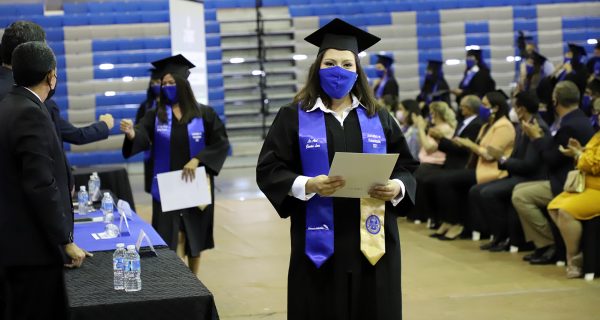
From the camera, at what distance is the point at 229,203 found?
11227 millimetres

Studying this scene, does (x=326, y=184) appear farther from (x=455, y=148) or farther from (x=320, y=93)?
(x=455, y=148)

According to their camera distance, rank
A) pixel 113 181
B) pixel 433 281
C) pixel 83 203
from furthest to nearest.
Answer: pixel 113 181 → pixel 433 281 → pixel 83 203

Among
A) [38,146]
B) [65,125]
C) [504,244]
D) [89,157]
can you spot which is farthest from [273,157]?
[89,157]

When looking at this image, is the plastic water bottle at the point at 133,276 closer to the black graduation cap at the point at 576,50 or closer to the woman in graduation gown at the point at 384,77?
the black graduation cap at the point at 576,50

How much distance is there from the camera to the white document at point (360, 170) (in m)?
3.07

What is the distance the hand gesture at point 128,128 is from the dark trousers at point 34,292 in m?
2.24

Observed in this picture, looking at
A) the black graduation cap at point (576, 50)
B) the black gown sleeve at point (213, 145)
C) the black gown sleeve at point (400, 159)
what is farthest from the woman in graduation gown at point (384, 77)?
the black gown sleeve at point (400, 159)

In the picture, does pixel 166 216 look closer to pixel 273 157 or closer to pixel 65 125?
pixel 65 125

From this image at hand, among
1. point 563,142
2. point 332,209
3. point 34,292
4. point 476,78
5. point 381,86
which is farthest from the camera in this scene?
point 381,86

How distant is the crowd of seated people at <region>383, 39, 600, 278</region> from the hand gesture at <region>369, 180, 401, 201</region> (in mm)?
3572

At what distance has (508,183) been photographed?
25.8ft

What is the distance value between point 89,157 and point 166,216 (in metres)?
9.94

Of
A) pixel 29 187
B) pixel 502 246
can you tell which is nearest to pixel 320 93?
pixel 29 187

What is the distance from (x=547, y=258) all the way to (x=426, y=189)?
2234 mm
